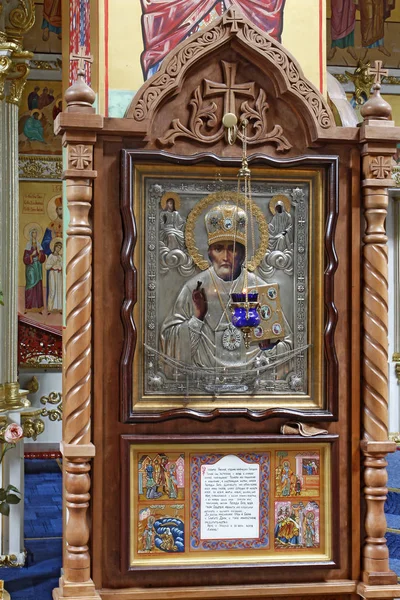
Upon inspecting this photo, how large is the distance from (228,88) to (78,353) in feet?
4.28

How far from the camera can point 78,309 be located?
401 cm

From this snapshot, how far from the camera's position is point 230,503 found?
418 centimetres

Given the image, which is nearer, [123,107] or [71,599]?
[71,599]

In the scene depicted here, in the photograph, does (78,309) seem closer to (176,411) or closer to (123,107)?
(176,411)

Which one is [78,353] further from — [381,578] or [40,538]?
[40,538]

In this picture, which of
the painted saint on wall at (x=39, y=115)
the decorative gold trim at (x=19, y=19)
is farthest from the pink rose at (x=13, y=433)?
the painted saint on wall at (x=39, y=115)

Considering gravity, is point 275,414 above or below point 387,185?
below

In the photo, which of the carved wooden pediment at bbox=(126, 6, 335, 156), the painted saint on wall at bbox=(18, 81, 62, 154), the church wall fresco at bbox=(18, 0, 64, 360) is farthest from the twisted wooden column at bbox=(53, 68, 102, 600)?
the painted saint on wall at bbox=(18, 81, 62, 154)

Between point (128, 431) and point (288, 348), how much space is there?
793 mm

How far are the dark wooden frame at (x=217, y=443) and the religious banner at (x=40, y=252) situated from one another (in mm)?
7241

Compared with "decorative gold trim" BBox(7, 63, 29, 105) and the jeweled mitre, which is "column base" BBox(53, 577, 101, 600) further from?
"decorative gold trim" BBox(7, 63, 29, 105)

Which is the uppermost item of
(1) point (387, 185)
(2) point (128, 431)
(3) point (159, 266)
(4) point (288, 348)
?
(1) point (387, 185)

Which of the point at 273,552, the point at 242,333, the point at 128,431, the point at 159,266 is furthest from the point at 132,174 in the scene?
the point at 273,552

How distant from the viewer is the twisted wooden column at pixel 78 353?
3.97 meters
